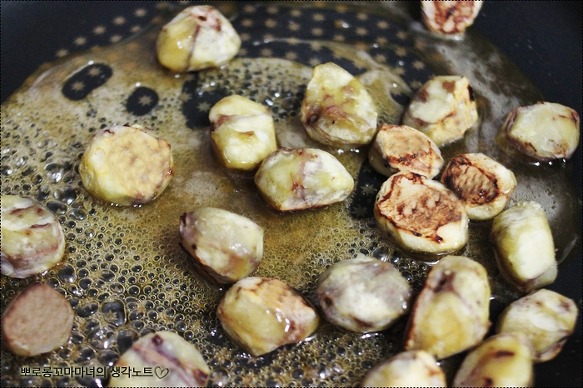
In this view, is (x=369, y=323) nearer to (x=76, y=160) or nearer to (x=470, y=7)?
(x=76, y=160)

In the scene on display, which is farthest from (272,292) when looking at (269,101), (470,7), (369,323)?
(470,7)

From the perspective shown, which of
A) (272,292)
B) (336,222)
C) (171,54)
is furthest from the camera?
(171,54)

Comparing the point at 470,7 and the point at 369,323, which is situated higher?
the point at 470,7

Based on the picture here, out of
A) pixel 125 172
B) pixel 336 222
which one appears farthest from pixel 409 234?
pixel 125 172

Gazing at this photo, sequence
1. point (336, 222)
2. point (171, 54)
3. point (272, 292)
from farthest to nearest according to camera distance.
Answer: point (171, 54), point (336, 222), point (272, 292)

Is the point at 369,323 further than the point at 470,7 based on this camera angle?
No

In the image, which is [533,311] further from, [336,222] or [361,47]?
[361,47]
